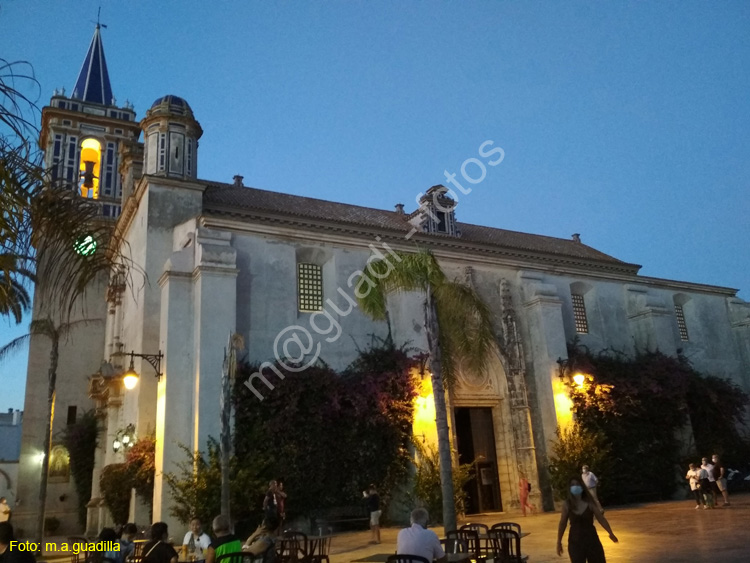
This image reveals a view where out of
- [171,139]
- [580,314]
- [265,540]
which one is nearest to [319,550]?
[265,540]

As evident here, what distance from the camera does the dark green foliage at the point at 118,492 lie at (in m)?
19.1

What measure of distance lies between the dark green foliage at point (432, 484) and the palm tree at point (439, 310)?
4581mm

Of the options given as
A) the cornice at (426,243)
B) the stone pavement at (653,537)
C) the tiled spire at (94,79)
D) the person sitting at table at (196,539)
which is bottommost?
the stone pavement at (653,537)

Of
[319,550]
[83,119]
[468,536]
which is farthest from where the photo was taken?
[83,119]

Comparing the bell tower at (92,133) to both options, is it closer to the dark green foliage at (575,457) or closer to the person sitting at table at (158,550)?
the dark green foliage at (575,457)

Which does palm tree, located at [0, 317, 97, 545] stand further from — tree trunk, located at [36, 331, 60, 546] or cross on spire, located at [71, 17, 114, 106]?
cross on spire, located at [71, 17, 114, 106]

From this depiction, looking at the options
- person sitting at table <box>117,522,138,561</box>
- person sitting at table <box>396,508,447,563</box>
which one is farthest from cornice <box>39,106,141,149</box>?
person sitting at table <box>396,508,447,563</box>

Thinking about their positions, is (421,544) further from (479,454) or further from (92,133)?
(92,133)

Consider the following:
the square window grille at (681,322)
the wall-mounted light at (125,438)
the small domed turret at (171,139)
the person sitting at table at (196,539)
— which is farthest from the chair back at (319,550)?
the square window grille at (681,322)

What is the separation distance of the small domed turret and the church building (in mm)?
67

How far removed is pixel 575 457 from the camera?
22641 mm

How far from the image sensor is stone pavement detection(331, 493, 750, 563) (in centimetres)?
1107

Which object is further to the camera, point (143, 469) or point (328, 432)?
point (328, 432)

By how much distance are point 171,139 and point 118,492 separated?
1273cm
